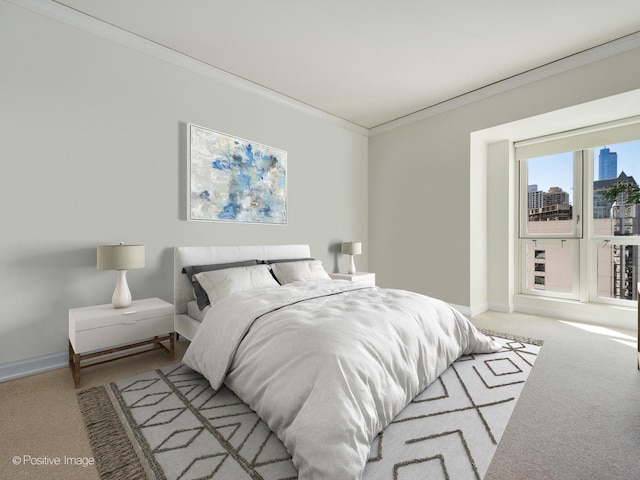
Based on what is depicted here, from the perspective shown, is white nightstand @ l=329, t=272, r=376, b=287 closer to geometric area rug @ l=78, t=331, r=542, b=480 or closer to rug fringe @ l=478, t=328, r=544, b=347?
rug fringe @ l=478, t=328, r=544, b=347

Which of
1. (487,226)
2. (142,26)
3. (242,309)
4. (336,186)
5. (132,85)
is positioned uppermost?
(142,26)

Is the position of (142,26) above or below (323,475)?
above

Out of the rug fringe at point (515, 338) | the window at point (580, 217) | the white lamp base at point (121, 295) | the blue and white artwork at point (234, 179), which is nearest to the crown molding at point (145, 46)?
the blue and white artwork at point (234, 179)

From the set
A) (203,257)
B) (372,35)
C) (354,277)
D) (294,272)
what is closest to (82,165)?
(203,257)

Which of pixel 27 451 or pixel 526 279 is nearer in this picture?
pixel 27 451

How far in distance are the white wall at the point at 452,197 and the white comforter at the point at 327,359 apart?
1848 mm

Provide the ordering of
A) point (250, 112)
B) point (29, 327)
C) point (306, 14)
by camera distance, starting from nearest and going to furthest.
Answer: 1. point (29, 327)
2. point (306, 14)
3. point (250, 112)

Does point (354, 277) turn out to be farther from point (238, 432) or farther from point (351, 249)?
point (238, 432)

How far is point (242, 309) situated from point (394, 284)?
3263 millimetres

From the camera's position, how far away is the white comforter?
1348 millimetres

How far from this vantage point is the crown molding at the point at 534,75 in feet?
9.85

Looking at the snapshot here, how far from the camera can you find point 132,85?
2.87 m

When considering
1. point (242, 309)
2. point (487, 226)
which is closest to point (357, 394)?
point (242, 309)

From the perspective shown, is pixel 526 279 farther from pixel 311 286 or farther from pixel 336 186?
pixel 311 286
